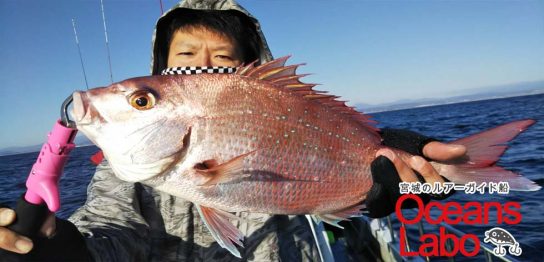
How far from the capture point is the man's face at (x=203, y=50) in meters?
2.57

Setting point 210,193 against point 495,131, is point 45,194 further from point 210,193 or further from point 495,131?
point 495,131

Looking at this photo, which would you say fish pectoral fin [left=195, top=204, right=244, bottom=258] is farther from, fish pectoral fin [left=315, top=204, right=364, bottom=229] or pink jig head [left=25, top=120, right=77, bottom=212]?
pink jig head [left=25, top=120, right=77, bottom=212]

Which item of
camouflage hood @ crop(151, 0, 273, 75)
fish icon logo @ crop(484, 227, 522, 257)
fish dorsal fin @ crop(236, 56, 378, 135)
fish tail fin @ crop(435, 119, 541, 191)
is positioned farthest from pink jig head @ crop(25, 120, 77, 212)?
Answer: fish icon logo @ crop(484, 227, 522, 257)

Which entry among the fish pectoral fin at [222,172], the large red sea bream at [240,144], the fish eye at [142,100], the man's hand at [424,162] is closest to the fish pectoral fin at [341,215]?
the large red sea bream at [240,144]

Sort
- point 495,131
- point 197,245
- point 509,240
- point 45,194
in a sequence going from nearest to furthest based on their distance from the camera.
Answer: point 45,194 → point 495,131 → point 197,245 → point 509,240

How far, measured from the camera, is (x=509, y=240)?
152 inches

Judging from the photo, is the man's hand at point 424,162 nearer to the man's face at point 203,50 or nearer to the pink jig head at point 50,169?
the man's face at point 203,50

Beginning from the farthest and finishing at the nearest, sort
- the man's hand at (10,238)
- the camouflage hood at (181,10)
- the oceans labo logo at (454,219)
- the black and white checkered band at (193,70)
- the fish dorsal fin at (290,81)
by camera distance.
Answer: the camouflage hood at (181,10) < the oceans labo logo at (454,219) < the black and white checkered band at (193,70) < the fish dorsal fin at (290,81) < the man's hand at (10,238)

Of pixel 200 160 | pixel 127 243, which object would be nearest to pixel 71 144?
pixel 200 160

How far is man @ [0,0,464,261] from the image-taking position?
1736mm

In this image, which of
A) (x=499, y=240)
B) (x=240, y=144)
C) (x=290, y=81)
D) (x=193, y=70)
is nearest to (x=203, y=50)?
(x=193, y=70)

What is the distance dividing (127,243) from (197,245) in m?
0.56

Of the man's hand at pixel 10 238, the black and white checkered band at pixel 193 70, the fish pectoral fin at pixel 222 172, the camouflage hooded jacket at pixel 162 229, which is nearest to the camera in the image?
the man's hand at pixel 10 238

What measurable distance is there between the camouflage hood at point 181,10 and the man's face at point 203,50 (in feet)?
1.13
